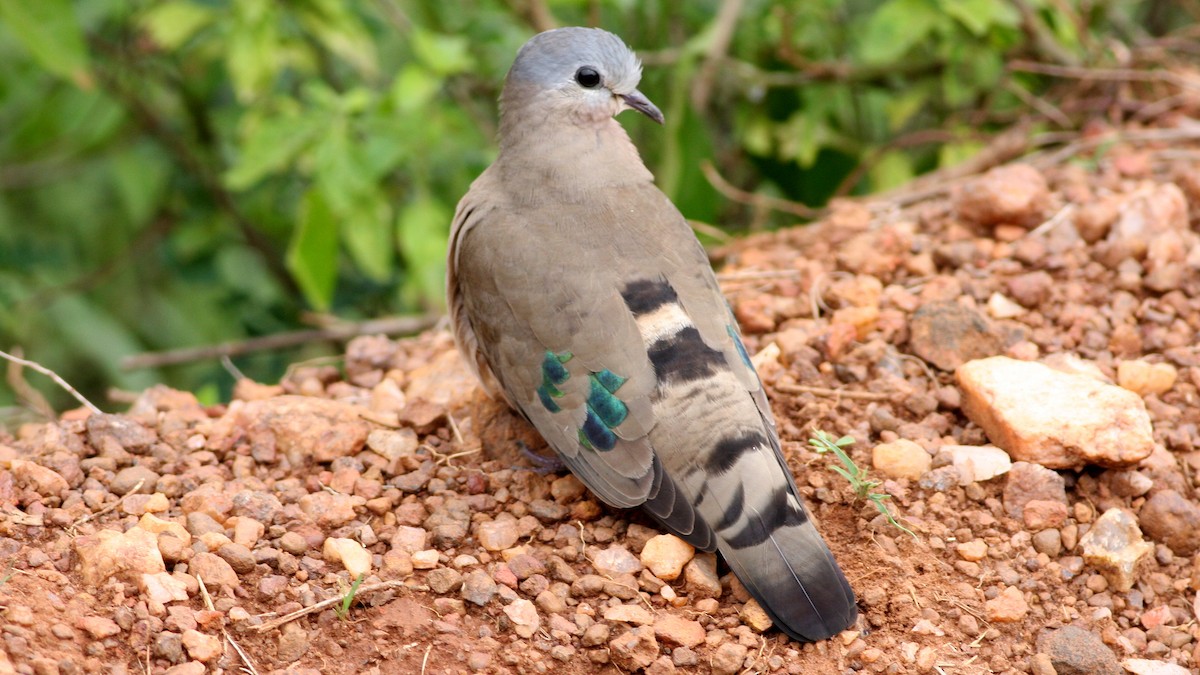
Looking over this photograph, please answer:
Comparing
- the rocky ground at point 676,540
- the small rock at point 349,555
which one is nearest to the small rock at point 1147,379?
the rocky ground at point 676,540

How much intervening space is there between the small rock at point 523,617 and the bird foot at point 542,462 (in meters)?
0.53

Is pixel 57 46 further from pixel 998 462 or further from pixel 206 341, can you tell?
pixel 998 462

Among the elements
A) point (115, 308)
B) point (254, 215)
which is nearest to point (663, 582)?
point (254, 215)

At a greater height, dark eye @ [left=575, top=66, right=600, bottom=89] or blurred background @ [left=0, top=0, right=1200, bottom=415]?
dark eye @ [left=575, top=66, right=600, bottom=89]

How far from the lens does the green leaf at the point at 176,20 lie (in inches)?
225

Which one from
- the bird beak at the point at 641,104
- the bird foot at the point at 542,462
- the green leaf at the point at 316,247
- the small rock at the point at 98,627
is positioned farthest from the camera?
the green leaf at the point at 316,247

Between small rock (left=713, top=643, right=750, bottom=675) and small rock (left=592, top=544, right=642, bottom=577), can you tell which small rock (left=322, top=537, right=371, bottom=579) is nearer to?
small rock (left=592, top=544, right=642, bottom=577)

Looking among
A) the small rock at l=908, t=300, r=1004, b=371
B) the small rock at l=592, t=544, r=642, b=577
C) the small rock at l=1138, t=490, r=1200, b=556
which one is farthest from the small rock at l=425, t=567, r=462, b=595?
the small rock at l=1138, t=490, r=1200, b=556

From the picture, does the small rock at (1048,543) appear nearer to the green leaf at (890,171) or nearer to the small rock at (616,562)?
the small rock at (616,562)

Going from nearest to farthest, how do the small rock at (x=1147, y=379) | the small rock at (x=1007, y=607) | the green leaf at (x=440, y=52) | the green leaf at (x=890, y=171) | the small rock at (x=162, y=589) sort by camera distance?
the small rock at (x=162, y=589)
the small rock at (x=1007, y=607)
the small rock at (x=1147, y=379)
the green leaf at (x=440, y=52)
the green leaf at (x=890, y=171)

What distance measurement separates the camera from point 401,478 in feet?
12.1

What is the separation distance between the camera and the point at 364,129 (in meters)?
5.40

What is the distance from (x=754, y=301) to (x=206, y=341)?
3563 mm

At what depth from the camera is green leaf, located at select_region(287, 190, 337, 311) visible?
5.59 m
